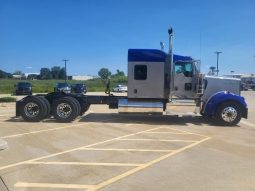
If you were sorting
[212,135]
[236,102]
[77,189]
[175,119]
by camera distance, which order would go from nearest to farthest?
[77,189] < [212,135] < [236,102] < [175,119]

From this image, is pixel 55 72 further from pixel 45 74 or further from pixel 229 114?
pixel 229 114

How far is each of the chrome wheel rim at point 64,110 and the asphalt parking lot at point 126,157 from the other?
114 centimetres

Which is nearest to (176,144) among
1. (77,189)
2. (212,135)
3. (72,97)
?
(212,135)

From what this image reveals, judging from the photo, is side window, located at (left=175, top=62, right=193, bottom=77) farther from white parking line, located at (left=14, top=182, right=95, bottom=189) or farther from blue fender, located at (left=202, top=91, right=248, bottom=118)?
white parking line, located at (left=14, top=182, right=95, bottom=189)

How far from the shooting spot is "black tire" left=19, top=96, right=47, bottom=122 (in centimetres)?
1653

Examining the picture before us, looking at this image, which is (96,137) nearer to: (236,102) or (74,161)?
(74,161)

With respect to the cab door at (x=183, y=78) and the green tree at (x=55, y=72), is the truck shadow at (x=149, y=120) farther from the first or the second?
the green tree at (x=55, y=72)

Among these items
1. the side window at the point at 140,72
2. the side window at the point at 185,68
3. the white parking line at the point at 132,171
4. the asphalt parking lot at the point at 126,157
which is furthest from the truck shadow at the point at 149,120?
the white parking line at the point at 132,171

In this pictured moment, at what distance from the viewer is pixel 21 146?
10.6m

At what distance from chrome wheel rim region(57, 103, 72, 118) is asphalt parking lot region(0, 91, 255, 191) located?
44.8 inches

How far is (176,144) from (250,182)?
4211mm

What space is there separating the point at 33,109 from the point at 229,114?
8136 millimetres

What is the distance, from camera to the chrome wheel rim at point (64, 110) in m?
16.6

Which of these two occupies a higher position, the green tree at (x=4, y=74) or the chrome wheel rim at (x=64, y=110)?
the green tree at (x=4, y=74)
